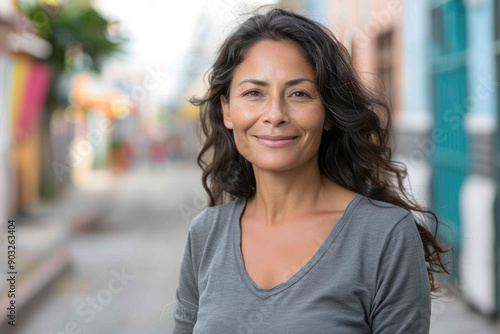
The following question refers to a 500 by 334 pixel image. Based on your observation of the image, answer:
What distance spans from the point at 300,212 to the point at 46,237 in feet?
32.4

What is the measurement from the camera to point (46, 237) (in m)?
11.4

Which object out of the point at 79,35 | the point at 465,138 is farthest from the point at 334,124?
the point at 79,35

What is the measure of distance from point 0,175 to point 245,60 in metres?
11.4

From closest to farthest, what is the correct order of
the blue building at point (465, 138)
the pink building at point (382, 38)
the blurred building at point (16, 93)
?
the blue building at point (465, 138) → the pink building at point (382, 38) → the blurred building at point (16, 93)

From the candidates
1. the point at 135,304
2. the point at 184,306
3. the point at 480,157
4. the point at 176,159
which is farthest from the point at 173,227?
the point at 176,159

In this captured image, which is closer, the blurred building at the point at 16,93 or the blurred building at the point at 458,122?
the blurred building at the point at 458,122

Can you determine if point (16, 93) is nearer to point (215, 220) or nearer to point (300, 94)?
point (215, 220)

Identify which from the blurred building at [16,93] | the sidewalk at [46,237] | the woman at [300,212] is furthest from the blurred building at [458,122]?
the blurred building at [16,93]

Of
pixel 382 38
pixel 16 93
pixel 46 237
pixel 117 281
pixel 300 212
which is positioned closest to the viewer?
pixel 300 212

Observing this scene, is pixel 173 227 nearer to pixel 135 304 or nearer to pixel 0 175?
pixel 0 175

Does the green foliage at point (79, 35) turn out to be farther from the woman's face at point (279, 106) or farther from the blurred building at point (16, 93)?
the woman's face at point (279, 106)

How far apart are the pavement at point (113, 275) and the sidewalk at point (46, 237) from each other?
0.03 m

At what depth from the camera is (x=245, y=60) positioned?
6.31 ft

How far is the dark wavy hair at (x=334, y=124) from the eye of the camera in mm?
1884
